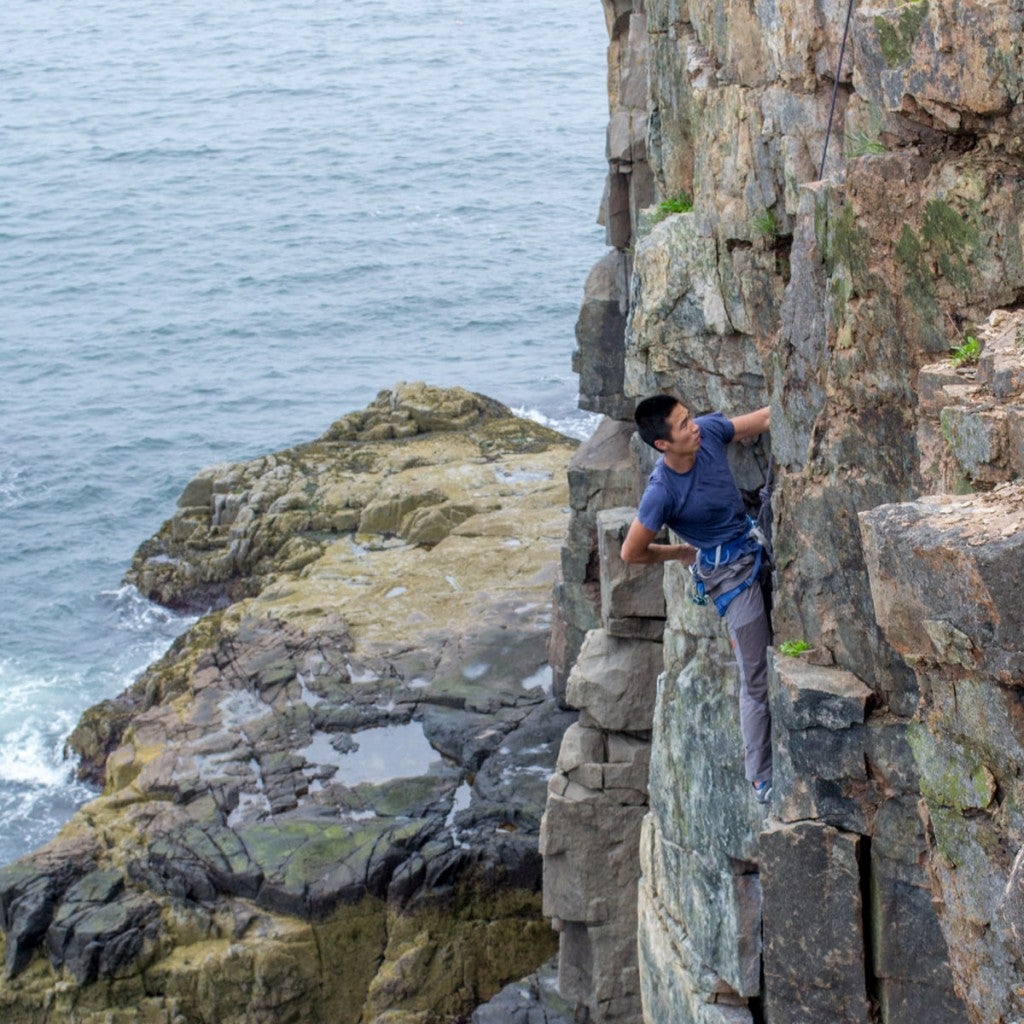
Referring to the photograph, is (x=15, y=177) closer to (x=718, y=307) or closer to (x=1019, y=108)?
(x=718, y=307)

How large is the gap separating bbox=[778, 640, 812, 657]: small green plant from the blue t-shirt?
1.72m

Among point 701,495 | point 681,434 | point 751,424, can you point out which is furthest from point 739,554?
point 681,434

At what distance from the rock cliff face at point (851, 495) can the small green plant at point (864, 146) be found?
0.04 m

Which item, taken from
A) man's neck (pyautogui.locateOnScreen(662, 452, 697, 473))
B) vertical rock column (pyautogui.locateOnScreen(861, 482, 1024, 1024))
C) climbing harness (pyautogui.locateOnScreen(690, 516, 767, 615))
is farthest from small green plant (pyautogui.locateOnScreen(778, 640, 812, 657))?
vertical rock column (pyautogui.locateOnScreen(861, 482, 1024, 1024))

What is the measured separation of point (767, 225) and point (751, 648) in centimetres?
463

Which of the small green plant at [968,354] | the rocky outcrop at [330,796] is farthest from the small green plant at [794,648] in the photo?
the rocky outcrop at [330,796]

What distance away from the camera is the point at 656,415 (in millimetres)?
15906

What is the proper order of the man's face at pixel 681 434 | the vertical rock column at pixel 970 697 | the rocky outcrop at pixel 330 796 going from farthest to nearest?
1. the rocky outcrop at pixel 330 796
2. the man's face at pixel 681 434
3. the vertical rock column at pixel 970 697

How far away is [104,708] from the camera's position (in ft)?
146

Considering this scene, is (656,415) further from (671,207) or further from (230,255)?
(230,255)

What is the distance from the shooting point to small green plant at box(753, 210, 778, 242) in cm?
1777

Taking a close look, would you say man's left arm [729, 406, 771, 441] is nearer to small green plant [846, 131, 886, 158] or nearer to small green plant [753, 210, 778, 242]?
small green plant [753, 210, 778, 242]

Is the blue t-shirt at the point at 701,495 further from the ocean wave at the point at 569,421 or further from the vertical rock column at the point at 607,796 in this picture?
the ocean wave at the point at 569,421

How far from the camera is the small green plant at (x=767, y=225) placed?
17.8 metres
